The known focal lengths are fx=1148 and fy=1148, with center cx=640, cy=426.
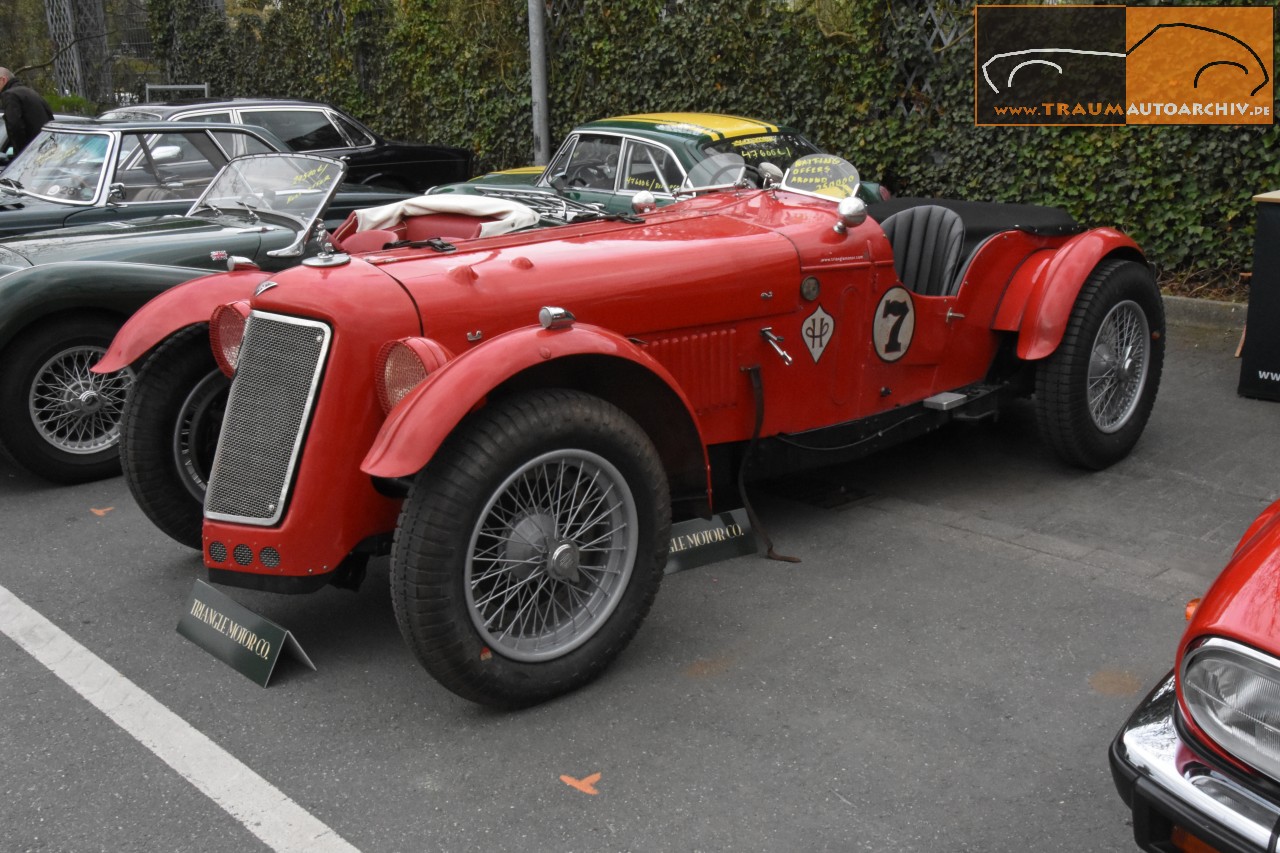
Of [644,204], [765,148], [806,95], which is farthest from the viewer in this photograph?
[806,95]

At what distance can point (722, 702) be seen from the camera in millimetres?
3482

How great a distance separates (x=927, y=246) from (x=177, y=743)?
3.64 m

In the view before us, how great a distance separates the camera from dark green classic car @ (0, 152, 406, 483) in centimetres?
548

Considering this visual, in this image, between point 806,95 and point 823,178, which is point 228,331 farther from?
point 806,95

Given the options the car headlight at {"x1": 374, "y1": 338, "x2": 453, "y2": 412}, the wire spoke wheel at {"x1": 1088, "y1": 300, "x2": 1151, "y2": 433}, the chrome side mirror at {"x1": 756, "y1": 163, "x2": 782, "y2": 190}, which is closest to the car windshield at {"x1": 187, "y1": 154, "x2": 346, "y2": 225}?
the chrome side mirror at {"x1": 756, "y1": 163, "x2": 782, "y2": 190}

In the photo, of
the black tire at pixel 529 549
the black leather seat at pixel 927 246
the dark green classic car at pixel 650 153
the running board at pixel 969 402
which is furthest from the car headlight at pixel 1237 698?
the dark green classic car at pixel 650 153

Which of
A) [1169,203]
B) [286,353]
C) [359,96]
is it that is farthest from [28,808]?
[359,96]

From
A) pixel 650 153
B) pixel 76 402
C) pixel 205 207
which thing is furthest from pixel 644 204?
pixel 650 153

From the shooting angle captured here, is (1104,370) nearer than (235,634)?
No

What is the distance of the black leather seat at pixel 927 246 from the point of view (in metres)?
5.02

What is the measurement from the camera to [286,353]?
3.51 m

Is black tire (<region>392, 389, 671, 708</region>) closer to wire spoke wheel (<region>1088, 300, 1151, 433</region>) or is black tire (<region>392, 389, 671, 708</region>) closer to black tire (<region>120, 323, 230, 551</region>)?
black tire (<region>120, 323, 230, 551</region>)

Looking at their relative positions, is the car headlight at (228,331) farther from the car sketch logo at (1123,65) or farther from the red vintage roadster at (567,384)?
the car sketch logo at (1123,65)

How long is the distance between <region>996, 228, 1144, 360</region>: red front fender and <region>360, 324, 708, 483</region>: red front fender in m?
2.16
